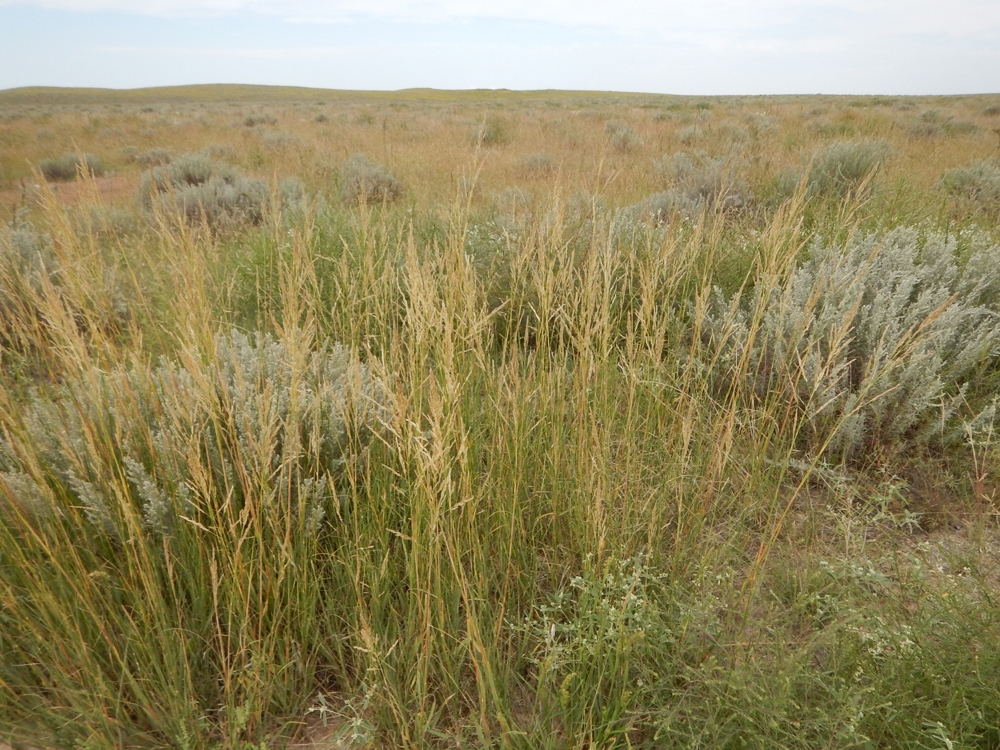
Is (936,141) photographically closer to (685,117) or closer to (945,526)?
(685,117)

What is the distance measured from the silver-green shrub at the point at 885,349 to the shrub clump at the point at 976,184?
357cm

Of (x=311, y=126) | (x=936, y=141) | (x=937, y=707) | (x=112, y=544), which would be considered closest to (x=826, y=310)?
(x=937, y=707)

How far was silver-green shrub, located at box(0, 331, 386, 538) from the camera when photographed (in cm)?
148

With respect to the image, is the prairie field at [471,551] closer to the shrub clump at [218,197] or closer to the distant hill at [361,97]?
the shrub clump at [218,197]

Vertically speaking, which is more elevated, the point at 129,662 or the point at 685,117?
the point at 685,117

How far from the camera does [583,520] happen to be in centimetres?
163

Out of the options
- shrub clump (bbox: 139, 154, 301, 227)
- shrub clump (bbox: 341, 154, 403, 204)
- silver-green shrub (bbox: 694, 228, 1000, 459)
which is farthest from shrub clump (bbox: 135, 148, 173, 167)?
silver-green shrub (bbox: 694, 228, 1000, 459)

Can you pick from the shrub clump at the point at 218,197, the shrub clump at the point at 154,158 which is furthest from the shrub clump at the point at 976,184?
the shrub clump at the point at 154,158

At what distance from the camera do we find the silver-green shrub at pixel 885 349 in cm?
223

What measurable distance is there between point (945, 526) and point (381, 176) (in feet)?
22.3

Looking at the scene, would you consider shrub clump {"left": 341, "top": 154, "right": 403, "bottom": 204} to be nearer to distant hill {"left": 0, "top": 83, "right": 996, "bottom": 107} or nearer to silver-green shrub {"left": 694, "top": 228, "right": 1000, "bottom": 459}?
silver-green shrub {"left": 694, "top": 228, "right": 1000, "bottom": 459}

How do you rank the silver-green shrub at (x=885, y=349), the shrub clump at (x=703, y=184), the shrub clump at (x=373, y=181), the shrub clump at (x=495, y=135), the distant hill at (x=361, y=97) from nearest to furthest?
the silver-green shrub at (x=885, y=349) < the shrub clump at (x=703, y=184) < the shrub clump at (x=373, y=181) < the shrub clump at (x=495, y=135) < the distant hill at (x=361, y=97)

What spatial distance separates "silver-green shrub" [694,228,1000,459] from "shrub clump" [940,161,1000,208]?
11.7ft

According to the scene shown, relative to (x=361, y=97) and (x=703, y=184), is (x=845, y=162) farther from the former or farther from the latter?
(x=361, y=97)
